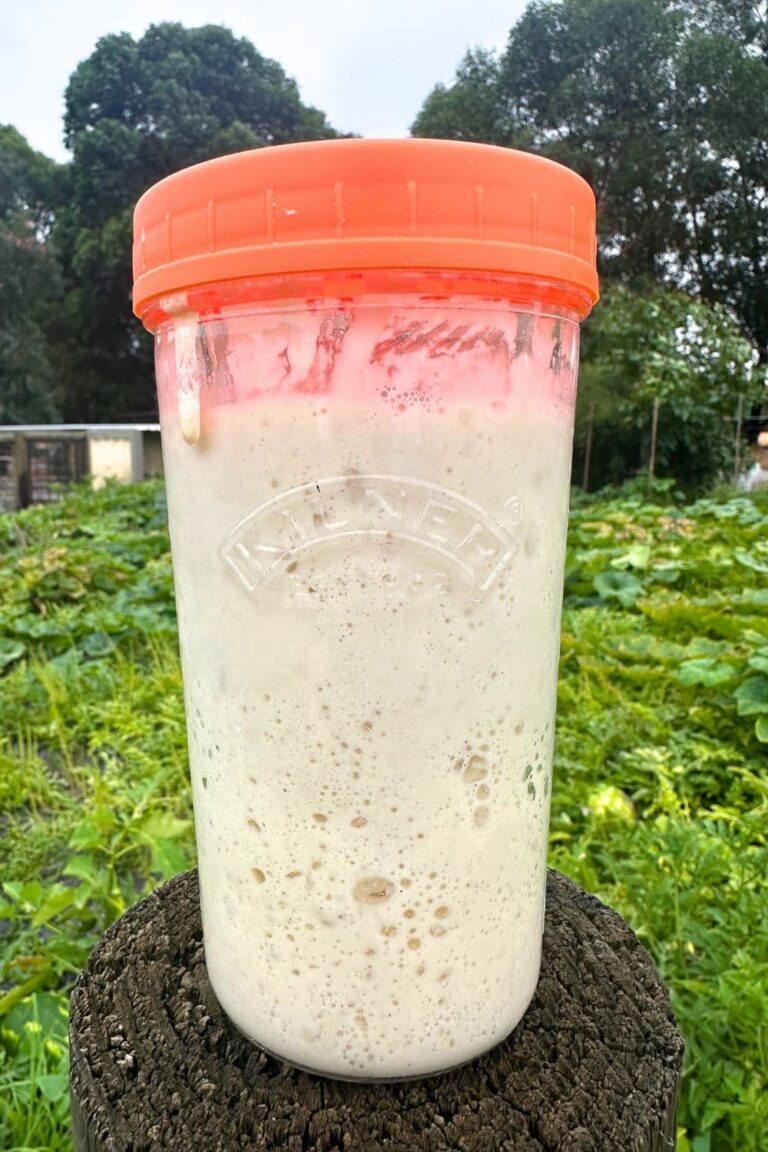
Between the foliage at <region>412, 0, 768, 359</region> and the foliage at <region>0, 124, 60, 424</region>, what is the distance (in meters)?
7.84

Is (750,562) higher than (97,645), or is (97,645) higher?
(750,562)

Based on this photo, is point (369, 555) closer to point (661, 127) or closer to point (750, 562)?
point (750, 562)

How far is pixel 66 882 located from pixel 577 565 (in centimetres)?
312

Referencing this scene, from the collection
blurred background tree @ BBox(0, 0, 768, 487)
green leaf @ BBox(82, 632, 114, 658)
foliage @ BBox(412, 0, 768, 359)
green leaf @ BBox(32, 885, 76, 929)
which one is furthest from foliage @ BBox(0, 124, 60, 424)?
green leaf @ BBox(32, 885, 76, 929)

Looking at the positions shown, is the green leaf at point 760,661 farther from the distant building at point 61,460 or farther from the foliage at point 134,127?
the foliage at point 134,127

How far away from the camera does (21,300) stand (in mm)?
15836

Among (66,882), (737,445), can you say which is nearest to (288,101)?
(737,445)

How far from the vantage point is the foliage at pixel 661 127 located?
13.5m

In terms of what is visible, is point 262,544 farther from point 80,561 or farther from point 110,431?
point 110,431

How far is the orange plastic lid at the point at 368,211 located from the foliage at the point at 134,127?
54.8 feet

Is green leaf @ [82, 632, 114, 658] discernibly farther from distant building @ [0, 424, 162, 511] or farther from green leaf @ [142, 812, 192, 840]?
distant building @ [0, 424, 162, 511]

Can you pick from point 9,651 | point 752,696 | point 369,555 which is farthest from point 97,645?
point 369,555

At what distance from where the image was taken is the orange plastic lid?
603mm

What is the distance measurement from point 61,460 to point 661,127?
11397 millimetres
